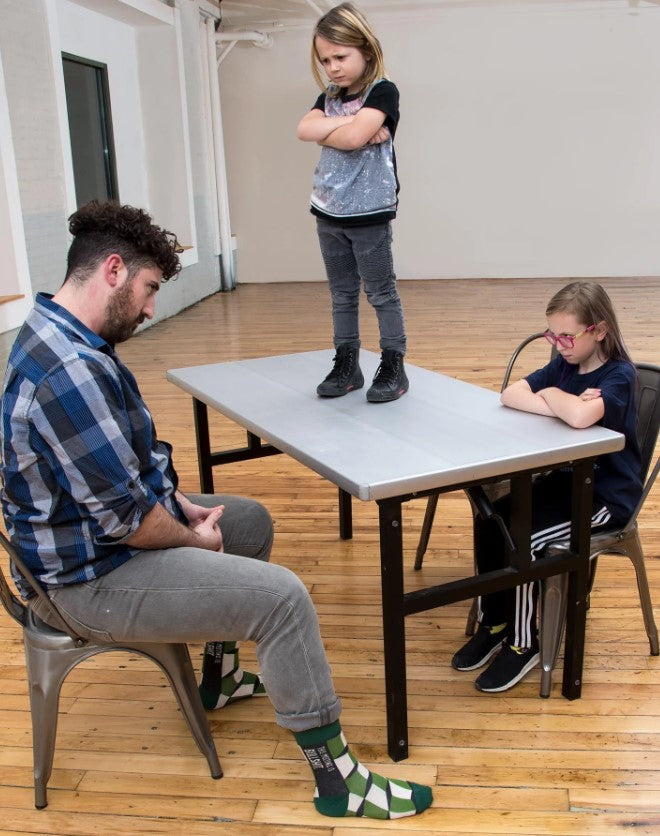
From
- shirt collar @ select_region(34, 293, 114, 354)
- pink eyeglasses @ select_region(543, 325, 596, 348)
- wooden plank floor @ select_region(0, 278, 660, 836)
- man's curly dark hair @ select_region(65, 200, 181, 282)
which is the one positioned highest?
man's curly dark hair @ select_region(65, 200, 181, 282)

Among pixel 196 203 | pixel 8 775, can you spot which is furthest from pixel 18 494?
pixel 196 203

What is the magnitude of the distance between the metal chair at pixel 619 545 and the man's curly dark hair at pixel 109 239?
1139 millimetres

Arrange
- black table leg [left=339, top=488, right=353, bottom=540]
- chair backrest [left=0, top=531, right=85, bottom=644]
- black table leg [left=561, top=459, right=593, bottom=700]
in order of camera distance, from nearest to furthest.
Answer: chair backrest [left=0, top=531, right=85, bottom=644] → black table leg [left=561, top=459, right=593, bottom=700] → black table leg [left=339, top=488, right=353, bottom=540]

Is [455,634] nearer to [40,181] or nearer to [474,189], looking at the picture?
[40,181]

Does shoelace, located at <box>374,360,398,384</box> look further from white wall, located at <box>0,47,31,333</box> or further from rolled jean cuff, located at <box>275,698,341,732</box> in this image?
white wall, located at <box>0,47,31,333</box>

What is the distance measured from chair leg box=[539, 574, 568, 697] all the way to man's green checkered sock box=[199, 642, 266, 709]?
69 centimetres

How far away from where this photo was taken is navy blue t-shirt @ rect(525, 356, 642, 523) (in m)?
2.00

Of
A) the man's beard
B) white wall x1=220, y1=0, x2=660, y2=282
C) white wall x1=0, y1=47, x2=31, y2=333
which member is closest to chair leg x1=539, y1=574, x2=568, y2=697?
the man's beard

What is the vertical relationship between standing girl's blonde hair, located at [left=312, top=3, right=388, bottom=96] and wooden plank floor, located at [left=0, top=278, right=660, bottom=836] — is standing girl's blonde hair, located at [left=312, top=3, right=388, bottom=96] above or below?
above

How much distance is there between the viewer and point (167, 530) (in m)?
1.65

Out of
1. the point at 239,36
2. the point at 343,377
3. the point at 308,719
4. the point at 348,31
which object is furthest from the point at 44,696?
the point at 239,36

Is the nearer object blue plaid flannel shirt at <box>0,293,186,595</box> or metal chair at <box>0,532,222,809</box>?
blue plaid flannel shirt at <box>0,293,186,595</box>

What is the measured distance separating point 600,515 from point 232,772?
104cm

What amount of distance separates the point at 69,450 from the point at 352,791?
34.4 inches
